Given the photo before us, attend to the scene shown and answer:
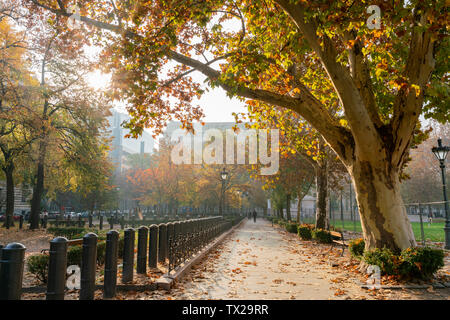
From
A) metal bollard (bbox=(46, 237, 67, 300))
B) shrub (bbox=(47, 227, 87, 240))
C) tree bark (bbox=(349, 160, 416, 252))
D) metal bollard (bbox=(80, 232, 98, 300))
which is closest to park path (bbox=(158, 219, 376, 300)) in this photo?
tree bark (bbox=(349, 160, 416, 252))

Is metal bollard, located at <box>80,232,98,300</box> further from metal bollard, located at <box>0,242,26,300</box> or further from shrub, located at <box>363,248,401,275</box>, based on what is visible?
shrub, located at <box>363,248,401,275</box>

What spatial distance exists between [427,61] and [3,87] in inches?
821

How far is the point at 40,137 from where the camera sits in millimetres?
19422

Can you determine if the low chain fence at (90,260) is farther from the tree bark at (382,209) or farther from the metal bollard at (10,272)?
the tree bark at (382,209)

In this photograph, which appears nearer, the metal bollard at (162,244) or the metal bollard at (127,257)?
the metal bollard at (127,257)

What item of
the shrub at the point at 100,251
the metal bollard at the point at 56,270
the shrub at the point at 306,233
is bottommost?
the shrub at the point at 306,233

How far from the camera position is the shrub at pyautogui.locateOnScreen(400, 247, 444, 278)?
23.3ft

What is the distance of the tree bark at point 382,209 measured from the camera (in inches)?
309

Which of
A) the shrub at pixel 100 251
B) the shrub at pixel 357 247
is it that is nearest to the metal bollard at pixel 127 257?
the shrub at pixel 100 251

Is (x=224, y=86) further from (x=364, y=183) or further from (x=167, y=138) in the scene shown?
(x=167, y=138)

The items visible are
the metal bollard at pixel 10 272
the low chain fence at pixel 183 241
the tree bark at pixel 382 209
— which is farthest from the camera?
the low chain fence at pixel 183 241

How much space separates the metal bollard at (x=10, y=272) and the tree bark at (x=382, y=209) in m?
7.31
